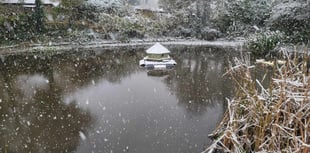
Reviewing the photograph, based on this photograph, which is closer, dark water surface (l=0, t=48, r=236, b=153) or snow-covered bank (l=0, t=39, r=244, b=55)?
dark water surface (l=0, t=48, r=236, b=153)

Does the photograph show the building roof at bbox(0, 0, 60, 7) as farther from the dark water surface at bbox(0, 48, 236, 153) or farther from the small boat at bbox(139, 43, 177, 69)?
the small boat at bbox(139, 43, 177, 69)

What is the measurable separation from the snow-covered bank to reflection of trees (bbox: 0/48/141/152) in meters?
1.29

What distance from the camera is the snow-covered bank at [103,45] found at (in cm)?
1518

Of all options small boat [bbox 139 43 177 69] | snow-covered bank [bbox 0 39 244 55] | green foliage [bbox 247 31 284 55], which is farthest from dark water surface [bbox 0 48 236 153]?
green foliage [bbox 247 31 284 55]

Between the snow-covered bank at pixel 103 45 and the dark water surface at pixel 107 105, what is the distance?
1837 millimetres

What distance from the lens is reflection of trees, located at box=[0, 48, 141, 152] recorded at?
6.27m

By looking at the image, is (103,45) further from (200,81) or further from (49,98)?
(49,98)

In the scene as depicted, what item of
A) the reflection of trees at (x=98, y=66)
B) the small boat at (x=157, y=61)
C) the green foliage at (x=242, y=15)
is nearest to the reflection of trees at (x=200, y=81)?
the small boat at (x=157, y=61)

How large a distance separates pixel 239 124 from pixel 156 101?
358 cm

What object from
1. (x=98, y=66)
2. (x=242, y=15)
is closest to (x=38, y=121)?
(x=98, y=66)

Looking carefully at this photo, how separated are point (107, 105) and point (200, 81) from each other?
350cm

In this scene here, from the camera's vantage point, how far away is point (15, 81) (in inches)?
403

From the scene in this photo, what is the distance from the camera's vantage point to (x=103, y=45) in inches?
671

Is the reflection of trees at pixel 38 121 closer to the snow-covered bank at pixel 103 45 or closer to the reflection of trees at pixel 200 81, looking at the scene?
the reflection of trees at pixel 200 81
